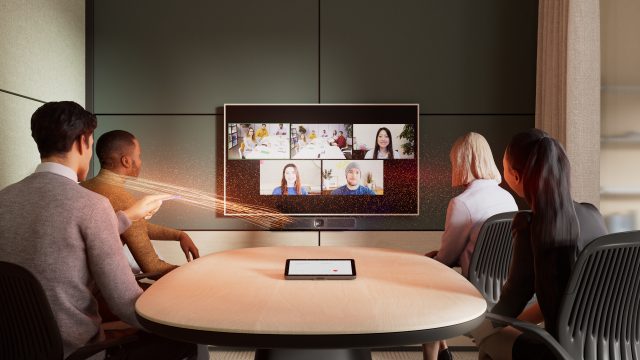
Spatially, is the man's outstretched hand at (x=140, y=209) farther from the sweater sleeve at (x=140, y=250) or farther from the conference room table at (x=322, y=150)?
the conference room table at (x=322, y=150)

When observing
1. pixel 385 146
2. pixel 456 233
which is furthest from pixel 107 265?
pixel 385 146

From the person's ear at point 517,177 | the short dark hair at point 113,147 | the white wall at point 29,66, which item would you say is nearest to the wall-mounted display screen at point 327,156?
the short dark hair at point 113,147

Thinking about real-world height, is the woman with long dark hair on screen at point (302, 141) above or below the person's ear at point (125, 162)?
above

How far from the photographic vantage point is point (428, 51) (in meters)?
3.09

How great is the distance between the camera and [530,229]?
1.33 meters

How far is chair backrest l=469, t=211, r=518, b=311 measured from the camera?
1839 millimetres

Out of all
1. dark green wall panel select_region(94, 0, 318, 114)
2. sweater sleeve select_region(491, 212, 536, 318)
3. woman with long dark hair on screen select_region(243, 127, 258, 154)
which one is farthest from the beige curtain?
woman with long dark hair on screen select_region(243, 127, 258, 154)

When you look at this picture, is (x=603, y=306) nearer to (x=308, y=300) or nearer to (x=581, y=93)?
(x=308, y=300)

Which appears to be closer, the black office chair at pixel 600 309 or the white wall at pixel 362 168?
the black office chair at pixel 600 309

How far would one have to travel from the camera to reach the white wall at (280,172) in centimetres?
306

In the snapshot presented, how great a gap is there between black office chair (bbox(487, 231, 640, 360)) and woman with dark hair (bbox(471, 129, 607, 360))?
2.4 inches

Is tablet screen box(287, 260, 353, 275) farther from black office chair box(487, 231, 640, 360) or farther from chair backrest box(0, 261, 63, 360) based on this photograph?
chair backrest box(0, 261, 63, 360)

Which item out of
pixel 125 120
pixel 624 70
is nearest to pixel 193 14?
pixel 125 120

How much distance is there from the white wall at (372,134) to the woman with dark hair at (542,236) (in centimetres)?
158
